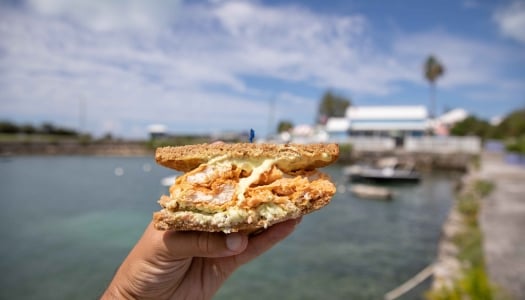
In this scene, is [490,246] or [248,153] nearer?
[248,153]

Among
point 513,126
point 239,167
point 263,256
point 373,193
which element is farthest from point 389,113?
point 239,167

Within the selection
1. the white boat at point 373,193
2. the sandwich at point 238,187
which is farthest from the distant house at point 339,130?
the sandwich at point 238,187

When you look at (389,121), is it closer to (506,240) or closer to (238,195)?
(506,240)

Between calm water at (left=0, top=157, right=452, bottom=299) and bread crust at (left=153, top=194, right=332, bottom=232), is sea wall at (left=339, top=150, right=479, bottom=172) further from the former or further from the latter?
bread crust at (left=153, top=194, right=332, bottom=232)

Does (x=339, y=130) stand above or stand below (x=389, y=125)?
below

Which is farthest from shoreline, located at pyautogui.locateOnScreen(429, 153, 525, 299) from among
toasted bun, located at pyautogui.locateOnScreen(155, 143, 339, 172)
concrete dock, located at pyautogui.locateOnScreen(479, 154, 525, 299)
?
toasted bun, located at pyautogui.locateOnScreen(155, 143, 339, 172)

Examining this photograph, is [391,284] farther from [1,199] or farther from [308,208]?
[1,199]
